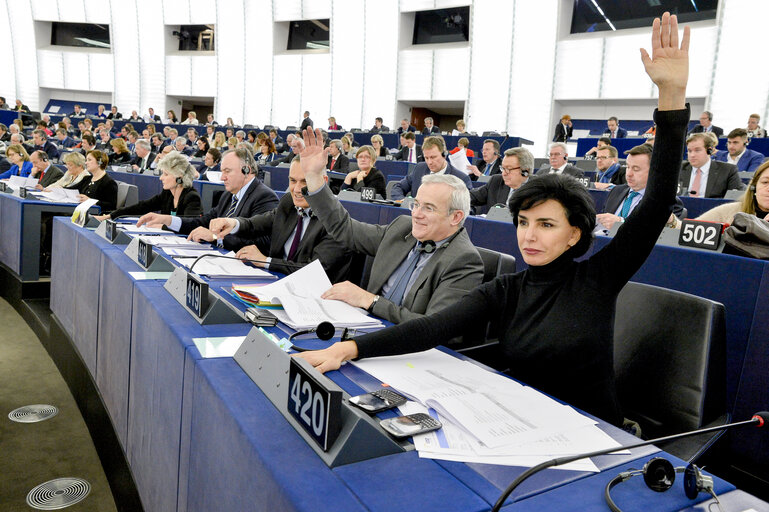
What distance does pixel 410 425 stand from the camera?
0.81 m

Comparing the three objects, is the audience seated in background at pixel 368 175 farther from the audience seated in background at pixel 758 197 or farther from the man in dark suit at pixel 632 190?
the audience seated in background at pixel 758 197

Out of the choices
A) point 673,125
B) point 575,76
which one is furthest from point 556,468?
point 575,76

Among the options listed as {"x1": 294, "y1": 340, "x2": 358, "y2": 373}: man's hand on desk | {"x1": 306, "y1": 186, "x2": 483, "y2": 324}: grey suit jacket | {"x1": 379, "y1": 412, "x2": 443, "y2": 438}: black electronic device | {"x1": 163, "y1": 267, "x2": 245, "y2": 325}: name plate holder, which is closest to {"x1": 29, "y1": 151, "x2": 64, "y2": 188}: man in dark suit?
{"x1": 306, "y1": 186, "x2": 483, "y2": 324}: grey suit jacket

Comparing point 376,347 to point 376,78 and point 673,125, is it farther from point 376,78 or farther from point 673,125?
point 376,78

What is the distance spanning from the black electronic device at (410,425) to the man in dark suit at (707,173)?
493 centimetres

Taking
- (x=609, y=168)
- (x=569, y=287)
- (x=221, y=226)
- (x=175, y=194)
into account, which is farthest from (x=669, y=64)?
(x=609, y=168)

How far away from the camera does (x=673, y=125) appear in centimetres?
115

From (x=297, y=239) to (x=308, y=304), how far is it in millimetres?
1075

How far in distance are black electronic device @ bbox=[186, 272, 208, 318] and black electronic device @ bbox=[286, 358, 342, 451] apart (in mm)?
545

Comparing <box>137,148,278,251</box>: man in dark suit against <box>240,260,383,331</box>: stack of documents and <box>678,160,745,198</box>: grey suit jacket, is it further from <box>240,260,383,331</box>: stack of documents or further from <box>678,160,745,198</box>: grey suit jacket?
<box>678,160,745,198</box>: grey suit jacket

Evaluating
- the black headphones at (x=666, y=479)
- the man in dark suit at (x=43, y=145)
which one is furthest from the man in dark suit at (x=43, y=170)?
the black headphones at (x=666, y=479)

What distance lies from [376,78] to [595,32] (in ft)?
19.4

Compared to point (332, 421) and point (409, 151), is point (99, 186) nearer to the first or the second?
point (332, 421)

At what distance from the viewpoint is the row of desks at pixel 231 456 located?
67 centimetres
